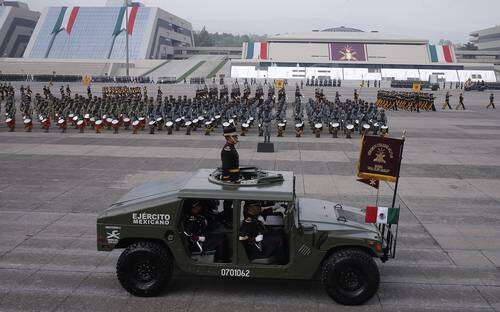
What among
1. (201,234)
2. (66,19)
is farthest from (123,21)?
(201,234)

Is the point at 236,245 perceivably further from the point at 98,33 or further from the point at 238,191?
the point at 98,33

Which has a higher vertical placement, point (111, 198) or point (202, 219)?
point (202, 219)

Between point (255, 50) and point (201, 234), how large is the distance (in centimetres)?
8477

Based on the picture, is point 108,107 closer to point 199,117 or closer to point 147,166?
point 199,117

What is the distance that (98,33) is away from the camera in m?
99.1

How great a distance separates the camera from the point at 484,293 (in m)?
7.09

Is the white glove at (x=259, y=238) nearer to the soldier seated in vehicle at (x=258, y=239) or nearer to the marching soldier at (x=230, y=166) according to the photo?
the soldier seated in vehicle at (x=258, y=239)

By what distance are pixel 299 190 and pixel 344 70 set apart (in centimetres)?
7111

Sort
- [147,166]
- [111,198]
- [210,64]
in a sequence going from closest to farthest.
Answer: [111,198] → [147,166] → [210,64]

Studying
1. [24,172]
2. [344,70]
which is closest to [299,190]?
[24,172]

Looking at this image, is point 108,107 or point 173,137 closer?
point 173,137

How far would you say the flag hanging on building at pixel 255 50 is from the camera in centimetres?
8769

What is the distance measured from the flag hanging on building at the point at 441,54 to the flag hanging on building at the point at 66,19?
68.3 metres

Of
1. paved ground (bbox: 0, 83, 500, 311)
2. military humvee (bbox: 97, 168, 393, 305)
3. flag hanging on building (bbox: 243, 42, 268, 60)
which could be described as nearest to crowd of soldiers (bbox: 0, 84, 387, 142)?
paved ground (bbox: 0, 83, 500, 311)
